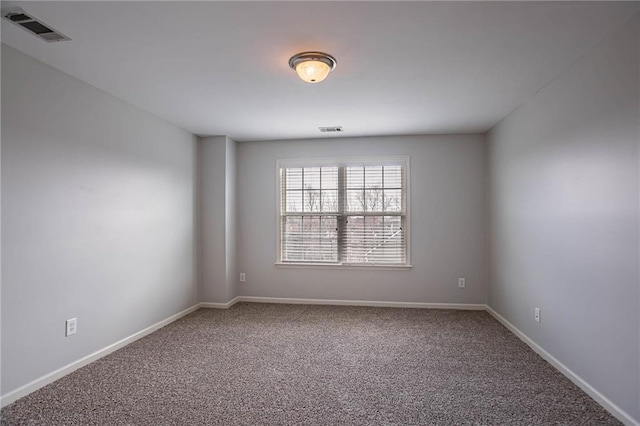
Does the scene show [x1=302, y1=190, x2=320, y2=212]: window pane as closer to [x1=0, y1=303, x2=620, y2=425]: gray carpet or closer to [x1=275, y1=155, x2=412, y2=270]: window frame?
[x1=275, y1=155, x2=412, y2=270]: window frame

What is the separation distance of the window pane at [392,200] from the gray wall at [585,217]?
1477 mm

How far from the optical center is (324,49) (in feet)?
7.59

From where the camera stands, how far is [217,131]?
14.7ft

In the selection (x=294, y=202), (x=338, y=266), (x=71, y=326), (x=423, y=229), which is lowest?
(x=71, y=326)

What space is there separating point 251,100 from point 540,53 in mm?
2354

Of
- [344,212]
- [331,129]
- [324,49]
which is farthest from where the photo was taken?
[344,212]

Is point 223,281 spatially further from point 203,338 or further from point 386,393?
point 386,393

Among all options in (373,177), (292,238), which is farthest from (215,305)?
(373,177)

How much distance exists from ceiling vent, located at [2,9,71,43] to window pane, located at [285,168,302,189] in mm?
3102

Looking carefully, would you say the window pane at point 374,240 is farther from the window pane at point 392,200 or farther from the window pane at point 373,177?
the window pane at point 373,177

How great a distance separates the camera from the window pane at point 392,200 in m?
4.76

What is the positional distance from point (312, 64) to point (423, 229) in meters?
A: 2.96

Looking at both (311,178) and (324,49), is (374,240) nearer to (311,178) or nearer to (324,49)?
(311,178)

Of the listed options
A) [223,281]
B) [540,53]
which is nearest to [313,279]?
[223,281]
